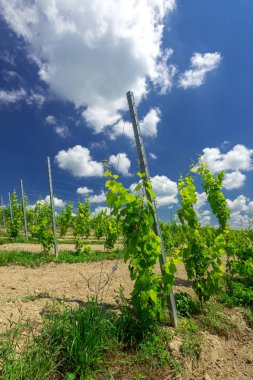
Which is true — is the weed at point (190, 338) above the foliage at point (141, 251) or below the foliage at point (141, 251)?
below

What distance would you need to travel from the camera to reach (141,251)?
3.67 m

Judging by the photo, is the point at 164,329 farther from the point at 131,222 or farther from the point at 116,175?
the point at 116,175

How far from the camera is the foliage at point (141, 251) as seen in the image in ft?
11.8

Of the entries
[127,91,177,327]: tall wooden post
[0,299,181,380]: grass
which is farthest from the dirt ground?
[127,91,177,327]: tall wooden post

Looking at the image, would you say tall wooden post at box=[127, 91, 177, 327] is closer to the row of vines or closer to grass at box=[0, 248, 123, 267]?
the row of vines

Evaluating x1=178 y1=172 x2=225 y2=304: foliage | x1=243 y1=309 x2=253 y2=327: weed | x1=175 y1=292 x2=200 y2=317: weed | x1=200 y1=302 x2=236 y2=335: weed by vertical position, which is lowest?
x1=243 y1=309 x2=253 y2=327: weed

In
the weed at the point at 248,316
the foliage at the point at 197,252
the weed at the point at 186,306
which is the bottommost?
the weed at the point at 248,316

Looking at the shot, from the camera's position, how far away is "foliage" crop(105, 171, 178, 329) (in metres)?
3.61

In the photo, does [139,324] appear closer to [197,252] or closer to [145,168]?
[197,252]

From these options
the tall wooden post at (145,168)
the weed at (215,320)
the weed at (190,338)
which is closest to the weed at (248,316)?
the weed at (215,320)

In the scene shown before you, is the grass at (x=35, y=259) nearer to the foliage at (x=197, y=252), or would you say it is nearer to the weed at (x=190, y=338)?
the foliage at (x=197, y=252)

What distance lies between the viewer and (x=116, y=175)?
3.80 m

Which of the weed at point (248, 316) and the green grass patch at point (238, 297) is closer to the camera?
the weed at point (248, 316)

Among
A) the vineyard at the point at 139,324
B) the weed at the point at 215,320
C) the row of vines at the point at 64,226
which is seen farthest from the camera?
the row of vines at the point at 64,226
